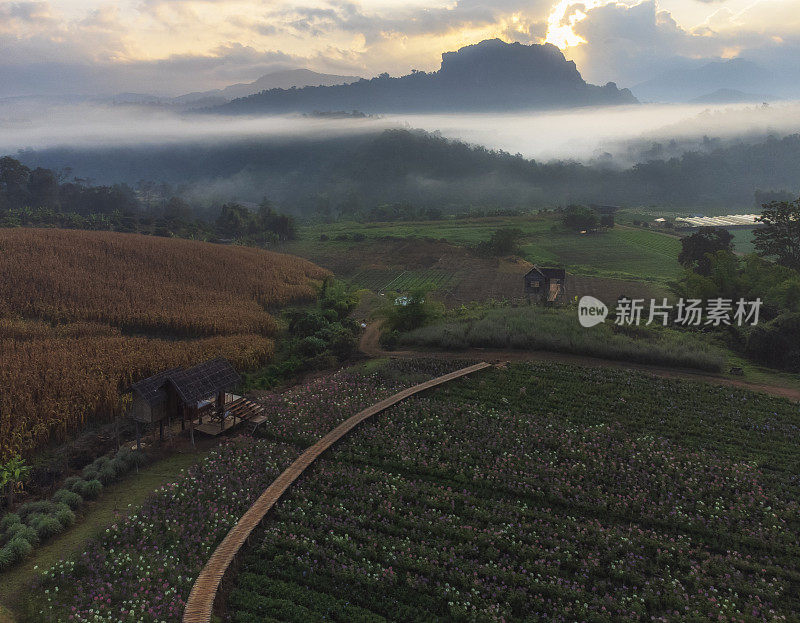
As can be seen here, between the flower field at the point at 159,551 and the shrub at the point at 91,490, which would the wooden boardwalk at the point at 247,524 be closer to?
the flower field at the point at 159,551

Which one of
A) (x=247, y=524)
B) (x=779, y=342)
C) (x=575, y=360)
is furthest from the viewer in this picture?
(x=575, y=360)

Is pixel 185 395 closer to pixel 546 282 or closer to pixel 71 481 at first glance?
pixel 71 481

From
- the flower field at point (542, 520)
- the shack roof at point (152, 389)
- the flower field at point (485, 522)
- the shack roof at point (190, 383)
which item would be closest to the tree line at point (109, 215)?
the shack roof at point (190, 383)

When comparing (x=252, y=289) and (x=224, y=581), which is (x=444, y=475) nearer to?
(x=224, y=581)

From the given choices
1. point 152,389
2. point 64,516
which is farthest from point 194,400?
point 64,516

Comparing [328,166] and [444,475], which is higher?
[328,166]

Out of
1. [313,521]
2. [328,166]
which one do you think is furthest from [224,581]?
[328,166]
